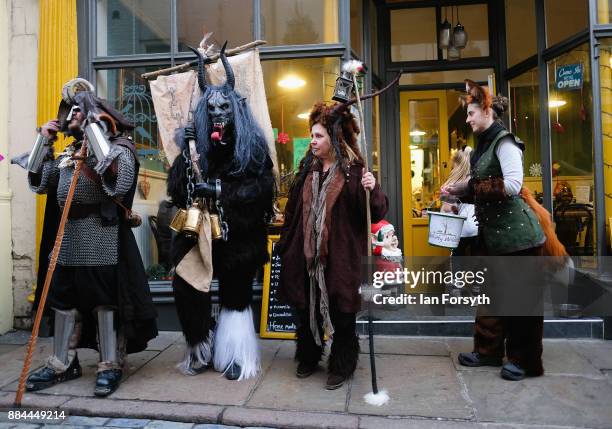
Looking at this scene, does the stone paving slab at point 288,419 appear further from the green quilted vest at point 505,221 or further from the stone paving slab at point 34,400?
the green quilted vest at point 505,221

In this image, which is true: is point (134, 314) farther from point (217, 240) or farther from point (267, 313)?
point (267, 313)

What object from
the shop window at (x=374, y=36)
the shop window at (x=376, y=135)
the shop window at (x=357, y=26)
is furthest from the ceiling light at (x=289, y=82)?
the shop window at (x=374, y=36)

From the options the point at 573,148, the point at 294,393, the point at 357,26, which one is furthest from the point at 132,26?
the point at 573,148

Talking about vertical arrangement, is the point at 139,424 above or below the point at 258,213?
below

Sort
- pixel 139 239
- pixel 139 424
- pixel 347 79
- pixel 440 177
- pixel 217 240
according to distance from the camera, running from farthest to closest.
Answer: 1. pixel 440 177
2. pixel 139 239
3. pixel 217 240
4. pixel 347 79
5. pixel 139 424

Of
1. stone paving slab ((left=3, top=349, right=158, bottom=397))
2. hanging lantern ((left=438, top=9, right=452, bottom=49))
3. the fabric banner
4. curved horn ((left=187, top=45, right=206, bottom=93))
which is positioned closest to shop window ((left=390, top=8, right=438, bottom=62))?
hanging lantern ((left=438, top=9, right=452, bottom=49))

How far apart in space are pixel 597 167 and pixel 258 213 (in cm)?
326

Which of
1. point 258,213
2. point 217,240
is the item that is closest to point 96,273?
point 217,240

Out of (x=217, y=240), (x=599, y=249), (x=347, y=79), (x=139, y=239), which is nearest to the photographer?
(x=347, y=79)

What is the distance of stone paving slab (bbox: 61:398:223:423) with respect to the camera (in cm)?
323

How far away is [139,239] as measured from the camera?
545 cm

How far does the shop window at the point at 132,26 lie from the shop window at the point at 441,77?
3147mm

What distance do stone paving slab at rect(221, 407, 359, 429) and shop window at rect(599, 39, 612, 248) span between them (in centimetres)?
337

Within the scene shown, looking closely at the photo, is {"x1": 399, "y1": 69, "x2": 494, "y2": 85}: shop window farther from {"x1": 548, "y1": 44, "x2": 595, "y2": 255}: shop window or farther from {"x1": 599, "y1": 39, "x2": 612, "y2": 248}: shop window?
{"x1": 599, "y1": 39, "x2": 612, "y2": 248}: shop window
